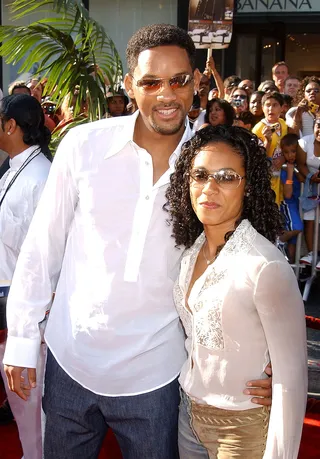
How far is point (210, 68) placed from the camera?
8.83 m

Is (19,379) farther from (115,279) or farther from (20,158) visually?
(20,158)

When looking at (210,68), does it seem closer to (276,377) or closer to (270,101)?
(270,101)

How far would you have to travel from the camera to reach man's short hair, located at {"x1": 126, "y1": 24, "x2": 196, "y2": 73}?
2158mm

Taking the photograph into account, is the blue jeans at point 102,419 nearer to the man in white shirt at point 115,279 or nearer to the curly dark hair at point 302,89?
the man in white shirt at point 115,279

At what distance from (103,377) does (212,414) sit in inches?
15.9

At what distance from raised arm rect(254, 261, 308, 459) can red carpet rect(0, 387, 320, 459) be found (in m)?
1.99

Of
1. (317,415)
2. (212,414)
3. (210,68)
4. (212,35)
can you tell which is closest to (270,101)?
(210,68)

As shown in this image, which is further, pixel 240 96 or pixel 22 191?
pixel 240 96

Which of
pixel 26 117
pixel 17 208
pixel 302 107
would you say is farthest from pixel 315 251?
pixel 17 208

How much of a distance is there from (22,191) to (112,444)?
1.56 m

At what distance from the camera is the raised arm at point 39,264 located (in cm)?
223

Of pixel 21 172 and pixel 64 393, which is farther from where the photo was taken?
pixel 21 172

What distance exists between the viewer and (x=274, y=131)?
22.5 feet

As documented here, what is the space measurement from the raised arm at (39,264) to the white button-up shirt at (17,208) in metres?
1.08
